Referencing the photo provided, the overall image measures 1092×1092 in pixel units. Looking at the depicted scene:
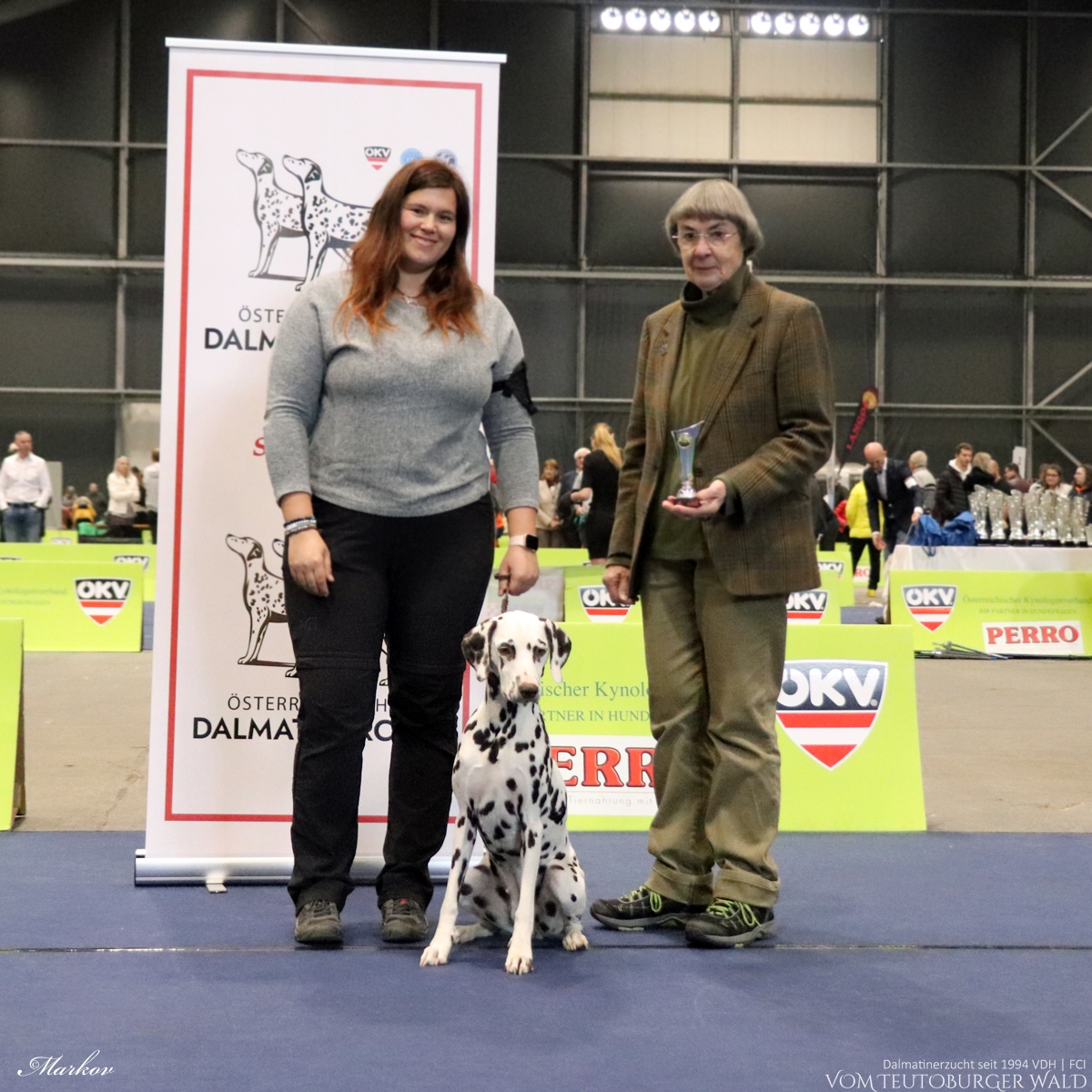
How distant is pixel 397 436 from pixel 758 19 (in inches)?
747

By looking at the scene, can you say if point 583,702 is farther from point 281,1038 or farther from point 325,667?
point 281,1038

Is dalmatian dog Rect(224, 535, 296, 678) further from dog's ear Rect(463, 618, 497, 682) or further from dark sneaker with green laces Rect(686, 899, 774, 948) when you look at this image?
dark sneaker with green laces Rect(686, 899, 774, 948)

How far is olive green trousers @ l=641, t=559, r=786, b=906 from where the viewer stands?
3176 millimetres

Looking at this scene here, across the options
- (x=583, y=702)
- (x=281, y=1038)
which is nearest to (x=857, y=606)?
(x=583, y=702)

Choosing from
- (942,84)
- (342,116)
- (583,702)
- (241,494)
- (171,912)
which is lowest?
(171,912)

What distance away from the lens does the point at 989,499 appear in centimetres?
1166

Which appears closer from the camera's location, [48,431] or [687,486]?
[687,486]

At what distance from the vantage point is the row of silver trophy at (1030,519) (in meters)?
11.4

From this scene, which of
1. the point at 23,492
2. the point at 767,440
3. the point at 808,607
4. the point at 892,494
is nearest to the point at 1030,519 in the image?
the point at 892,494

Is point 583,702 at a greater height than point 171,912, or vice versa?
point 583,702

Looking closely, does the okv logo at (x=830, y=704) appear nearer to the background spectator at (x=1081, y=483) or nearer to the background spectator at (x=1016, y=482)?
the background spectator at (x=1081, y=483)

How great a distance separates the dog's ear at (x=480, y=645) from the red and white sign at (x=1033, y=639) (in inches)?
313

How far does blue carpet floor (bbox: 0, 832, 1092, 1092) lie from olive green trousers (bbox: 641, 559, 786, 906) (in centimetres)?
19

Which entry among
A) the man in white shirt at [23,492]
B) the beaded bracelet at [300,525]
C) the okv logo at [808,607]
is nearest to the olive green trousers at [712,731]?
the beaded bracelet at [300,525]
